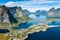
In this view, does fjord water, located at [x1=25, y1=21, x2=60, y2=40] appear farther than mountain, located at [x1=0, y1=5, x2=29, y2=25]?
No

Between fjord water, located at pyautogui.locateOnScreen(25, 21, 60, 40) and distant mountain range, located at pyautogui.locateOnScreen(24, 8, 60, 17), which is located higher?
distant mountain range, located at pyautogui.locateOnScreen(24, 8, 60, 17)

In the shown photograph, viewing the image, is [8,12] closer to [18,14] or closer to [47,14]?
[18,14]

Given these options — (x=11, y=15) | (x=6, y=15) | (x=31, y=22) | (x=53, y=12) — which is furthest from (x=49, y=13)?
(x=6, y=15)

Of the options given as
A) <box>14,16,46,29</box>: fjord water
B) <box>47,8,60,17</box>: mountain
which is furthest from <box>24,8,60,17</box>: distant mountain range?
<box>14,16,46,29</box>: fjord water

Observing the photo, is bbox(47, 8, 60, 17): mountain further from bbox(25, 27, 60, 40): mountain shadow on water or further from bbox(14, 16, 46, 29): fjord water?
bbox(25, 27, 60, 40): mountain shadow on water

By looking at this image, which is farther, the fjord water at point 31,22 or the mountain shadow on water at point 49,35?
the fjord water at point 31,22

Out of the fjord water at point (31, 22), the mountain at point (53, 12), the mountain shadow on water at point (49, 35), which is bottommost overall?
the mountain shadow on water at point (49, 35)

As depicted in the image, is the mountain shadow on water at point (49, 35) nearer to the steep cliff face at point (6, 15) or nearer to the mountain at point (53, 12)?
the mountain at point (53, 12)

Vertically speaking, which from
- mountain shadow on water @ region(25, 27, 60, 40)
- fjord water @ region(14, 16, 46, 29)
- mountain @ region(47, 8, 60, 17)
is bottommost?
mountain shadow on water @ region(25, 27, 60, 40)

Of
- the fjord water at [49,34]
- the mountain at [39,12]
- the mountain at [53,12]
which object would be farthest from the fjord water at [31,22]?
the fjord water at [49,34]

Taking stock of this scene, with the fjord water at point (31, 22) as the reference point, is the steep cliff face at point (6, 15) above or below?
above

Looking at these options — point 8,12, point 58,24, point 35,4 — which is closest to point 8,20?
point 8,12

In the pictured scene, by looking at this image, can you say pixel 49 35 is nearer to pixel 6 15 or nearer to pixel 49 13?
pixel 49 13
